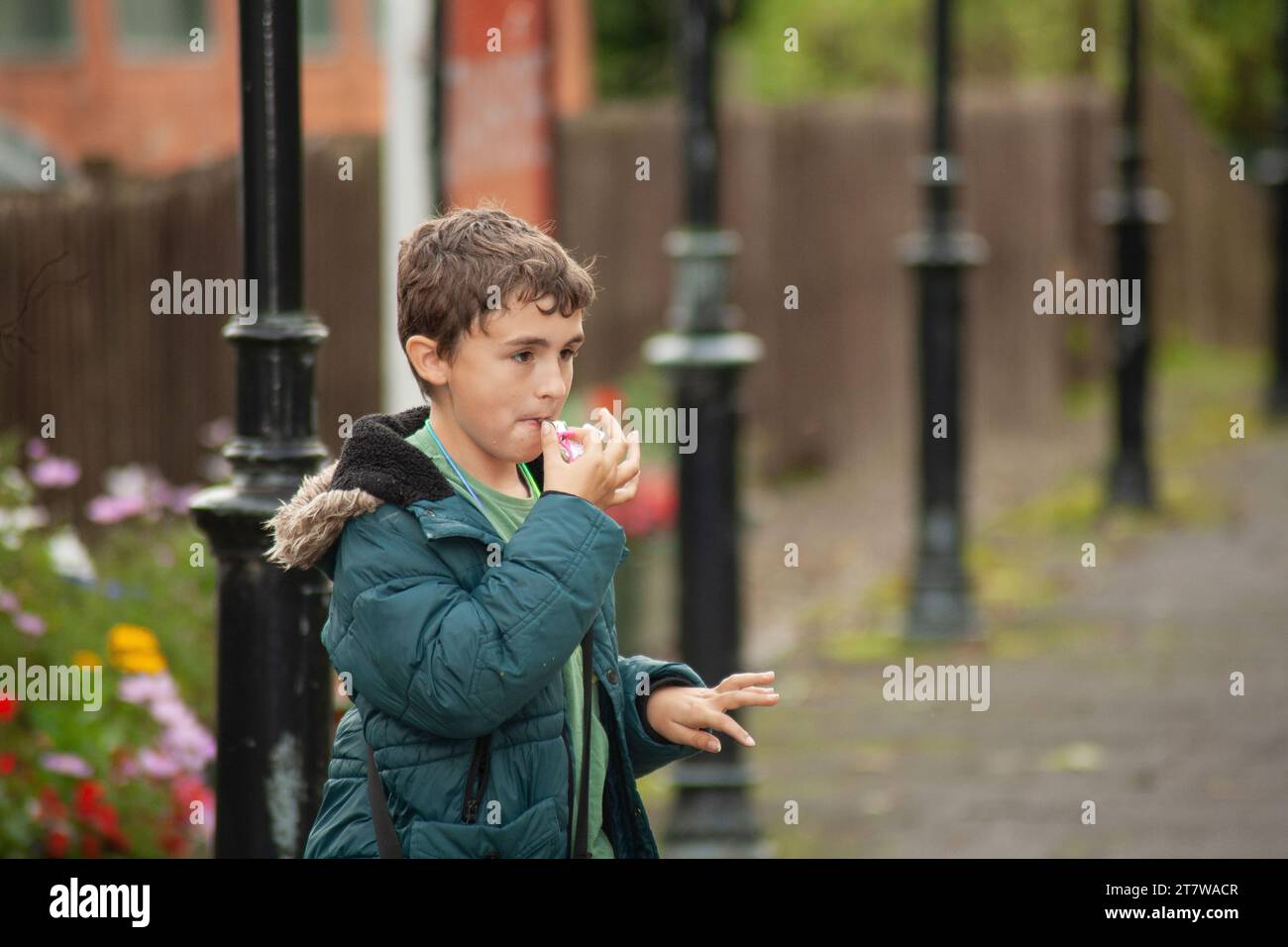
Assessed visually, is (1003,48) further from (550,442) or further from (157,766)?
(550,442)

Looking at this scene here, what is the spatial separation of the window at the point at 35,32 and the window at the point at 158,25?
52cm

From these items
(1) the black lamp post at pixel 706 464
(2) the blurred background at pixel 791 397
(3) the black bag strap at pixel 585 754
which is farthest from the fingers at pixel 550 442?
(1) the black lamp post at pixel 706 464

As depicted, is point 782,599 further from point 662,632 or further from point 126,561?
point 126,561

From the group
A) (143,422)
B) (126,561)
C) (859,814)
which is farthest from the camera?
(143,422)

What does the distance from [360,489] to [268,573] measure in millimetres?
910

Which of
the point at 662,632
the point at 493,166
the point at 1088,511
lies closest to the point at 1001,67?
the point at 1088,511

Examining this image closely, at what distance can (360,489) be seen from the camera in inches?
94.3

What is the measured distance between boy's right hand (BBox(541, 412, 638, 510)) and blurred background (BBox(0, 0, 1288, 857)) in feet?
4.03

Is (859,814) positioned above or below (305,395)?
below

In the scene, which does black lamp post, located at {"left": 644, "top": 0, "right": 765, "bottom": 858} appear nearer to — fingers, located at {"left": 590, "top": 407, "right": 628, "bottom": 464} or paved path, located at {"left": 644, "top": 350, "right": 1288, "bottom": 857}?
paved path, located at {"left": 644, "top": 350, "right": 1288, "bottom": 857}

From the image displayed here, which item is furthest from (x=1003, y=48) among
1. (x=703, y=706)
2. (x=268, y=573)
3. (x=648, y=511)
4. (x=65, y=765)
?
(x=703, y=706)

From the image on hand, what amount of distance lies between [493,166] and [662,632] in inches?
110

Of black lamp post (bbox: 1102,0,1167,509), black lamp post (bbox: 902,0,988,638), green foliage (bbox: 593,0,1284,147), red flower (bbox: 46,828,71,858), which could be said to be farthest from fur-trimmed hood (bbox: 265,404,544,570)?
green foliage (bbox: 593,0,1284,147)
